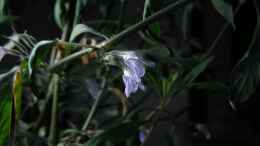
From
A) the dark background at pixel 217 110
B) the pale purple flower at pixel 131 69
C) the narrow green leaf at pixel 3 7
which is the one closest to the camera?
the pale purple flower at pixel 131 69

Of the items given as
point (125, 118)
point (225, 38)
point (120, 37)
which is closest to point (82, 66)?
point (125, 118)

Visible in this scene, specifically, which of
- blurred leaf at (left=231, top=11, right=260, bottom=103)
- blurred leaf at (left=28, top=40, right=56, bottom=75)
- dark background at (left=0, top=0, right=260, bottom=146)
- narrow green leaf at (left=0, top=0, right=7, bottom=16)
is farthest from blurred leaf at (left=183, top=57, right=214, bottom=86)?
dark background at (left=0, top=0, right=260, bottom=146)

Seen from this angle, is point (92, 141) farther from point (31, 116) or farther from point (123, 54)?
point (31, 116)

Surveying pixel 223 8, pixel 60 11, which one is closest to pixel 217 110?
pixel 60 11

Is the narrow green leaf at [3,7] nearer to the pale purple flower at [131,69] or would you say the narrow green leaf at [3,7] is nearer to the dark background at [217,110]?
the pale purple flower at [131,69]

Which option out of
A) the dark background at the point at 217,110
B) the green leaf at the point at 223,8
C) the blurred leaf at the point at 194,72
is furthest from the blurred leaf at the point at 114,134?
the dark background at the point at 217,110

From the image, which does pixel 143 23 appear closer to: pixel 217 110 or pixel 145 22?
pixel 145 22
